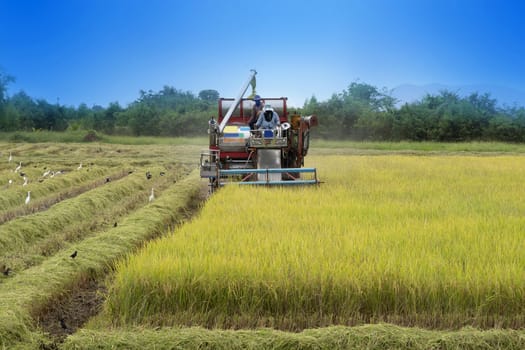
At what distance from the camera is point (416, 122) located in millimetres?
40562

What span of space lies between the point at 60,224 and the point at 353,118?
3569cm

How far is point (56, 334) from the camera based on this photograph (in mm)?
4453

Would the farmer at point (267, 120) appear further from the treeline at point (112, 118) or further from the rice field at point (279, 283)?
the treeline at point (112, 118)

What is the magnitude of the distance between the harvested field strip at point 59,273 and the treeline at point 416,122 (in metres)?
33.7

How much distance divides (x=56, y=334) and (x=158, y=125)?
135 feet

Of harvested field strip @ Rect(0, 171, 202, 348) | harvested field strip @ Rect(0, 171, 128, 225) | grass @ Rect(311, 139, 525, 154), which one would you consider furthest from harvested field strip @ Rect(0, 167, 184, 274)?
grass @ Rect(311, 139, 525, 154)

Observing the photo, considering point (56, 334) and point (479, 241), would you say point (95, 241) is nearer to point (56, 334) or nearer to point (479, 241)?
point (56, 334)

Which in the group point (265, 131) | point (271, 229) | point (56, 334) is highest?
point (265, 131)

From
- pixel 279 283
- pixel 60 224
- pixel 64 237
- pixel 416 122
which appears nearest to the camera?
pixel 279 283

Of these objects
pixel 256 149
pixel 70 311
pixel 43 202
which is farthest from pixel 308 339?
pixel 43 202

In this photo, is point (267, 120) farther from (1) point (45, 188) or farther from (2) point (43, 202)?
(1) point (45, 188)

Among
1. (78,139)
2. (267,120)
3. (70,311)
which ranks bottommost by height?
(70,311)

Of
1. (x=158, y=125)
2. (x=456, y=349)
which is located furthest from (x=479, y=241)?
(x=158, y=125)

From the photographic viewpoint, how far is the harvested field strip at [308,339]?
12.6 ft
